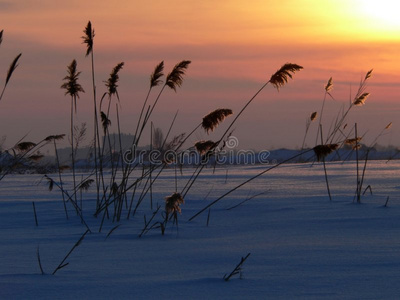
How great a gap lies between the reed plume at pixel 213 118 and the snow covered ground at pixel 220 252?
0.54 m

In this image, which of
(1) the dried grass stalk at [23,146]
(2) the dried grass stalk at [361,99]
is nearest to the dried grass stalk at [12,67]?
(1) the dried grass stalk at [23,146]

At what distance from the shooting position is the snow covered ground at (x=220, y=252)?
1743 millimetres

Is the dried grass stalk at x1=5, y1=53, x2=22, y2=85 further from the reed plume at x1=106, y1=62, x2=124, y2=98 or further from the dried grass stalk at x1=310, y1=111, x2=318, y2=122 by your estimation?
the dried grass stalk at x1=310, y1=111, x2=318, y2=122

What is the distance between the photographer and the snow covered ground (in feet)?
5.72

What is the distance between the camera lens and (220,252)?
2.42 m

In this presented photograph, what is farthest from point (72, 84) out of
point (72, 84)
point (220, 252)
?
point (220, 252)

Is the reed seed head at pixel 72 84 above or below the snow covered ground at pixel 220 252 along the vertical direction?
above

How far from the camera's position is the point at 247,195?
469 centimetres

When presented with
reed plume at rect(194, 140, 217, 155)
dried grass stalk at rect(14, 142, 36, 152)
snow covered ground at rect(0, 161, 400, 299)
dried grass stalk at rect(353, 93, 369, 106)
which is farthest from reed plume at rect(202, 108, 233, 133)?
dried grass stalk at rect(353, 93, 369, 106)

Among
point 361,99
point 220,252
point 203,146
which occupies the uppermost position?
point 361,99

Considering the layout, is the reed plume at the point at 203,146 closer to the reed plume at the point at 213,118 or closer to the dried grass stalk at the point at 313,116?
the reed plume at the point at 213,118

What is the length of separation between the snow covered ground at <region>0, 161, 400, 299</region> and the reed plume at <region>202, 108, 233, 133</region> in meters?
0.54

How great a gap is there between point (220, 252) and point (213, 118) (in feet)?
3.06

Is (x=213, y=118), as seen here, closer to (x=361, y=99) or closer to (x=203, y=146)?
(x=203, y=146)
